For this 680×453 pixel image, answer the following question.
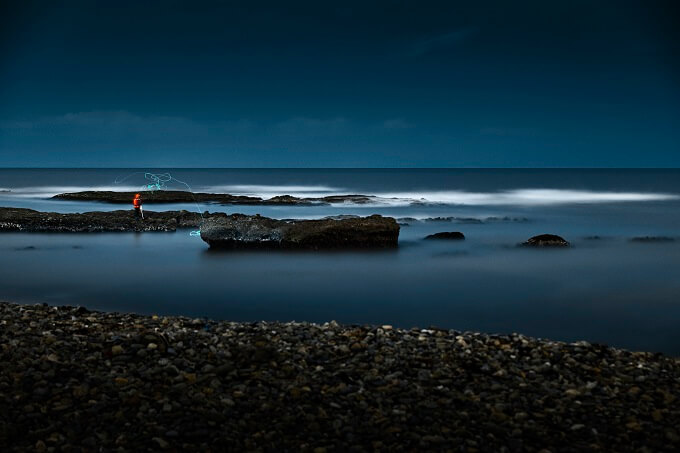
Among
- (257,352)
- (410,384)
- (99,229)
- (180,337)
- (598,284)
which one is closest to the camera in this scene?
(410,384)

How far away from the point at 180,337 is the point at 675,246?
17446 millimetres

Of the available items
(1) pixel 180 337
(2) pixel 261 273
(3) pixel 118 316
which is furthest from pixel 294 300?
(1) pixel 180 337

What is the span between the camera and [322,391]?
6082mm

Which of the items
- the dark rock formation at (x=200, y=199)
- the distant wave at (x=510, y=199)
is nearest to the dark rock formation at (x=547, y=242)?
the distant wave at (x=510, y=199)

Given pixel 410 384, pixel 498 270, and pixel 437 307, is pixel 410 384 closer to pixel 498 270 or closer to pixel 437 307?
pixel 437 307

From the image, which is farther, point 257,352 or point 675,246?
point 675,246

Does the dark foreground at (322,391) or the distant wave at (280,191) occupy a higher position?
the distant wave at (280,191)

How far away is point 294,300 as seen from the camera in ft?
39.4

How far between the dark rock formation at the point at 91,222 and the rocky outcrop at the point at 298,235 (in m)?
6.09

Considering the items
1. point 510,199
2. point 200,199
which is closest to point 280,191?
point 200,199

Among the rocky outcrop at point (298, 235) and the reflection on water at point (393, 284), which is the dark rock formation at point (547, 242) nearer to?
the reflection on water at point (393, 284)

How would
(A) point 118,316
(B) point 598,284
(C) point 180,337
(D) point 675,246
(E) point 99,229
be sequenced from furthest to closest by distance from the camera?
(E) point 99,229 → (D) point 675,246 → (B) point 598,284 → (A) point 118,316 → (C) point 180,337

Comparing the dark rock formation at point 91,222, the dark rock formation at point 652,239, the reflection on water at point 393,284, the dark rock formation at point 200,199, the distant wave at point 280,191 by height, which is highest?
the distant wave at point 280,191

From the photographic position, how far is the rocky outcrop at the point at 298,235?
1739cm
